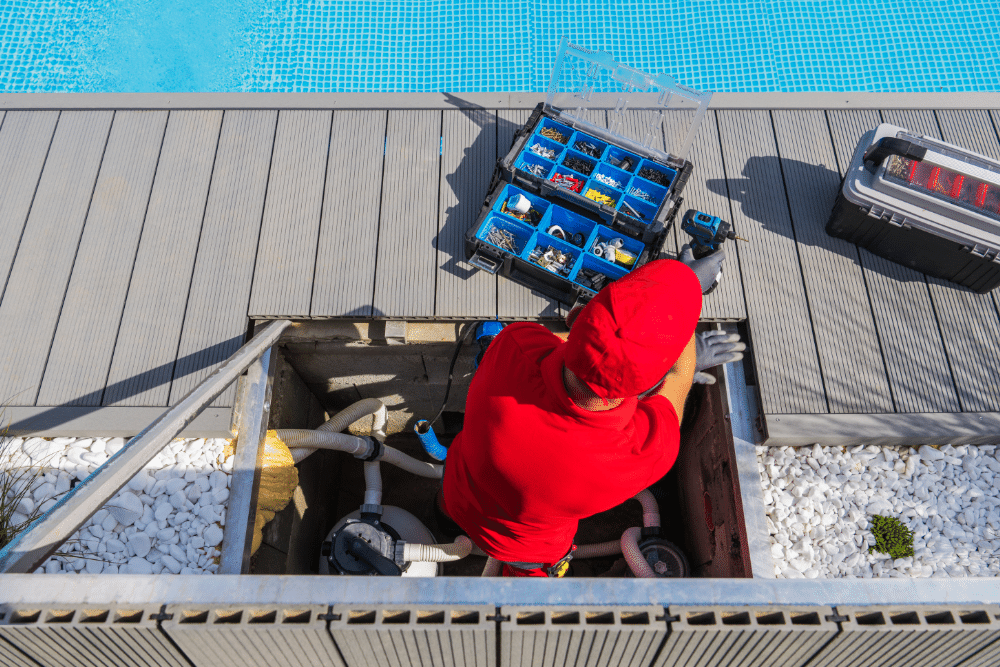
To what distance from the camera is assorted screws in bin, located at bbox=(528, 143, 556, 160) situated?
11.1 ft

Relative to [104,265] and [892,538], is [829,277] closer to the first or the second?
[892,538]

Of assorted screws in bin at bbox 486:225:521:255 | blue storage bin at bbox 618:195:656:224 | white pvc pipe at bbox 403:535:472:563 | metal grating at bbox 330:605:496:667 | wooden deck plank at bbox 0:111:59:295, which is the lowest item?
white pvc pipe at bbox 403:535:472:563

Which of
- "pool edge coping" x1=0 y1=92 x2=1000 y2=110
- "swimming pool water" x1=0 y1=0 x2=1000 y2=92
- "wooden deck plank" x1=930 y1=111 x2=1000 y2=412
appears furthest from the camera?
"swimming pool water" x1=0 y1=0 x2=1000 y2=92

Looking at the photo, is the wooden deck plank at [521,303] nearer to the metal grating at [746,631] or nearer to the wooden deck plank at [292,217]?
the wooden deck plank at [292,217]

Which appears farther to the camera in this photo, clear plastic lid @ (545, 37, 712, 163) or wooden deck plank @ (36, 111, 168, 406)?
clear plastic lid @ (545, 37, 712, 163)

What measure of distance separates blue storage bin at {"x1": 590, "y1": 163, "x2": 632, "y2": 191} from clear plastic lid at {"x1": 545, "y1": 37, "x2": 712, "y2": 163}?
0.74 feet

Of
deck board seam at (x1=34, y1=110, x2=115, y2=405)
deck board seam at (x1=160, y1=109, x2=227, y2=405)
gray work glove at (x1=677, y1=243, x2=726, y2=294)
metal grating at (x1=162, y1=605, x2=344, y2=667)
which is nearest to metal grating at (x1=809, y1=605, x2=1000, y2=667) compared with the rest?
metal grating at (x1=162, y1=605, x2=344, y2=667)

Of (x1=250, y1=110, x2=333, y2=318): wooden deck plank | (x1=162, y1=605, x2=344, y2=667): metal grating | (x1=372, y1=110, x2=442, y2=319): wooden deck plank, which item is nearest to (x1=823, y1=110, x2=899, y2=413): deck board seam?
(x1=372, y1=110, x2=442, y2=319): wooden deck plank

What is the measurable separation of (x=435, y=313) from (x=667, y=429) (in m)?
1.62

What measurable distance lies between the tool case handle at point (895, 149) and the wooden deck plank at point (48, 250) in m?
4.68

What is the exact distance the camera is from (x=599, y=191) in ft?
10.9

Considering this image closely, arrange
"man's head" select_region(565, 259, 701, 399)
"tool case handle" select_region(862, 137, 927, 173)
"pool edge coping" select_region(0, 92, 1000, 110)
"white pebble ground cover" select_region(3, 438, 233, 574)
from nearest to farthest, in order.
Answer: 1. "man's head" select_region(565, 259, 701, 399)
2. "white pebble ground cover" select_region(3, 438, 233, 574)
3. "tool case handle" select_region(862, 137, 927, 173)
4. "pool edge coping" select_region(0, 92, 1000, 110)

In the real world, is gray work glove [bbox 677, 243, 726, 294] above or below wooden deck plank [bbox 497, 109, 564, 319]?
below

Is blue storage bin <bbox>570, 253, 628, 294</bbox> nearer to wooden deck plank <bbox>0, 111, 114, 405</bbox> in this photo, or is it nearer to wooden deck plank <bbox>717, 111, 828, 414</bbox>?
wooden deck plank <bbox>717, 111, 828, 414</bbox>
